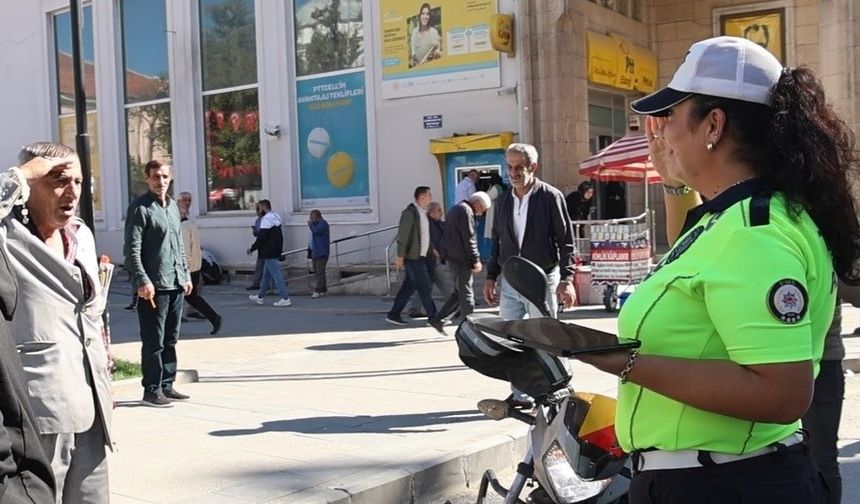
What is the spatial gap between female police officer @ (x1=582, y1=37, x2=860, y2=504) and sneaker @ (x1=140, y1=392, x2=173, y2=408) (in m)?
6.33

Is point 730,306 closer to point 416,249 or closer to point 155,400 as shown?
point 155,400

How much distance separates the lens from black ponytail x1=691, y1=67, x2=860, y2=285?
185cm

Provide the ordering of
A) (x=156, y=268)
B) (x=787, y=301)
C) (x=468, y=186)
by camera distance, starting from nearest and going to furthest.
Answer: (x=787, y=301), (x=156, y=268), (x=468, y=186)

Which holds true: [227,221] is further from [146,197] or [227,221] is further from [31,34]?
[146,197]

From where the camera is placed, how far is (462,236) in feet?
36.5

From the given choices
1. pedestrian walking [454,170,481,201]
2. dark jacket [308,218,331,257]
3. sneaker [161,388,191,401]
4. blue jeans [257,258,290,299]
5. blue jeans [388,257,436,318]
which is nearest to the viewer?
sneaker [161,388,191,401]

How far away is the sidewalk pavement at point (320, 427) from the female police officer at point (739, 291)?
3.33 metres

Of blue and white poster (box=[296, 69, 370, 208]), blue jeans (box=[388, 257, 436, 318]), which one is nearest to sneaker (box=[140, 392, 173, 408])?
blue jeans (box=[388, 257, 436, 318])

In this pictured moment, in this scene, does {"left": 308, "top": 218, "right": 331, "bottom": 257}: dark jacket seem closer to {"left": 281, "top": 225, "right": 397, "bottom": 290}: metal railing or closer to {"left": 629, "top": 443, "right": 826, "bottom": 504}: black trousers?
{"left": 281, "top": 225, "right": 397, "bottom": 290}: metal railing

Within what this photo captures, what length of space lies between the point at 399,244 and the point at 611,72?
812cm

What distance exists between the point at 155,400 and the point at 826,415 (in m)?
5.59

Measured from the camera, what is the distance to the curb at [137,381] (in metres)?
8.23

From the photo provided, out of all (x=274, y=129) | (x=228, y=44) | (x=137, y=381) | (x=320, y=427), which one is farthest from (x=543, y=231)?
(x=228, y=44)

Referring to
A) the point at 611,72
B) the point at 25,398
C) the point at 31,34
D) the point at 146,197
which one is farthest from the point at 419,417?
the point at 31,34
